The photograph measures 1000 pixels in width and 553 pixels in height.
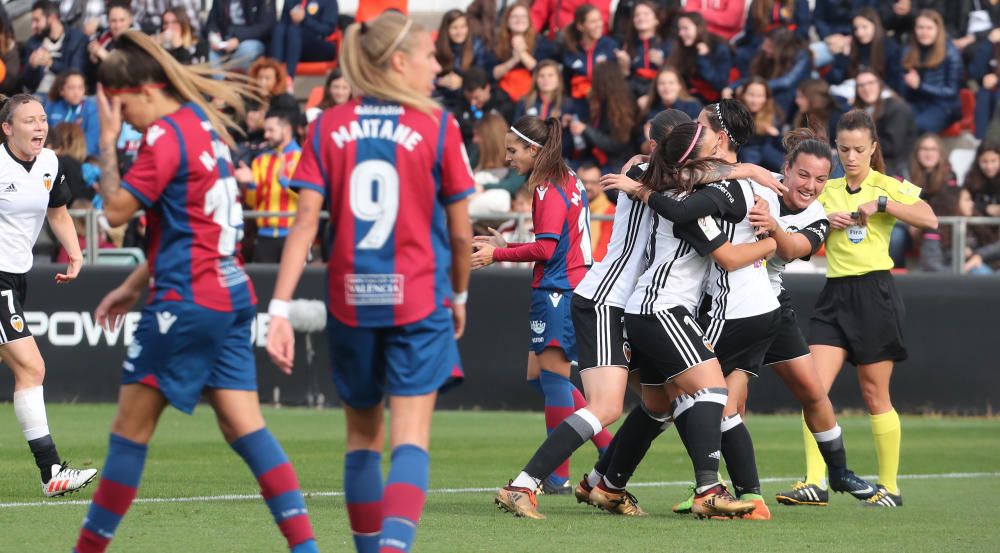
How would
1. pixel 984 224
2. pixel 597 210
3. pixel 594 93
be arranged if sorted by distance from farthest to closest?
1. pixel 594 93
2. pixel 597 210
3. pixel 984 224

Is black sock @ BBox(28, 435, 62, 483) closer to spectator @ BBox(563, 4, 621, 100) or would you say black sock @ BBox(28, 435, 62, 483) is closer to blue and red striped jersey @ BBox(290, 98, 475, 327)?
blue and red striped jersey @ BBox(290, 98, 475, 327)

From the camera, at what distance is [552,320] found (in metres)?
9.45

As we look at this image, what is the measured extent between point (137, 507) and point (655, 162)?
3206 mm

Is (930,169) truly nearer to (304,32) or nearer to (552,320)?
(552,320)

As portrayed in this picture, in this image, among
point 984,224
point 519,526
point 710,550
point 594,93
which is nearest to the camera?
point 710,550

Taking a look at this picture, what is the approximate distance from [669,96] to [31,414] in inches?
361

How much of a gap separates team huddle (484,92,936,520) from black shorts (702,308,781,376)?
0.03 ft

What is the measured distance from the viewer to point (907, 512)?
28.7ft

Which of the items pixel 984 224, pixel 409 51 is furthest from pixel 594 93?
pixel 409 51

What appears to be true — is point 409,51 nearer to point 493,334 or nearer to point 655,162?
point 655,162

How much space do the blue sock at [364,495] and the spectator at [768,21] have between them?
1311cm

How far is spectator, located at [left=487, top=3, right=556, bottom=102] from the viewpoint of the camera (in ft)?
62.1

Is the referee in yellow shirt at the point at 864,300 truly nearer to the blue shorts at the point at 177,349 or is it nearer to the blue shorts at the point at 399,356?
the blue shorts at the point at 399,356

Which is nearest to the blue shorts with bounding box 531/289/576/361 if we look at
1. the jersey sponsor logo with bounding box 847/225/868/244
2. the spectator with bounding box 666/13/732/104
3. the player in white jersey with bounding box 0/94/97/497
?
the jersey sponsor logo with bounding box 847/225/868/244
